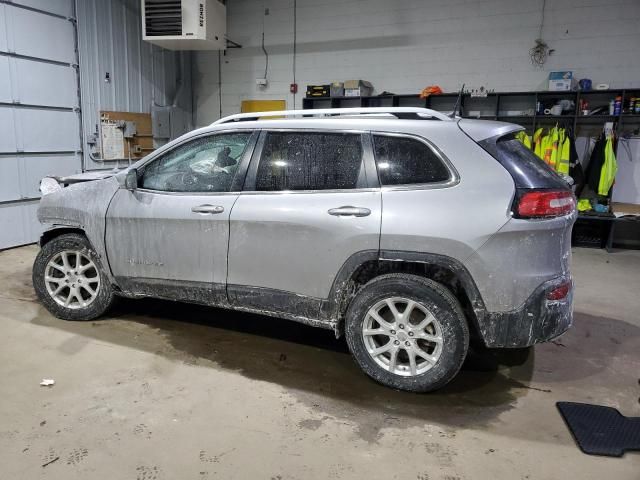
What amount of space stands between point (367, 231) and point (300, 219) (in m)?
0.44

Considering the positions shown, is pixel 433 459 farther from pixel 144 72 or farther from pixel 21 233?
pixel 144 72

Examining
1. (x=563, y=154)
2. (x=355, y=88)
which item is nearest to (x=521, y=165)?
(x=563, y=154)

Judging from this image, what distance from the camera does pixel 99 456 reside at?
2283 millimetres

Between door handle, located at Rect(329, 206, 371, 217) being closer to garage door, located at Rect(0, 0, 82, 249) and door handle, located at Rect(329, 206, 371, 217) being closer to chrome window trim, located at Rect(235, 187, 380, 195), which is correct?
chrome window trim, located at Rect(235, 187, 380, 195)

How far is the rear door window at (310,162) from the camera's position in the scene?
2955 millimetres

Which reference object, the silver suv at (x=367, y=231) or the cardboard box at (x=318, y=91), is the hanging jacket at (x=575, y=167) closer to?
the cardboard box at (x=318, y=91)

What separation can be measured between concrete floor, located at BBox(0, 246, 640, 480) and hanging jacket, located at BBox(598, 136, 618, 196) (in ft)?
12.1

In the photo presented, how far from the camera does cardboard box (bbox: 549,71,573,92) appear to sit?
23.9 feet

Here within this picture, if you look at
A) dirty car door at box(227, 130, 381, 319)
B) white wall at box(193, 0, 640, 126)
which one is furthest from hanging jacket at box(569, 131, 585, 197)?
dirty car door at box(227, 130, 381, 319)

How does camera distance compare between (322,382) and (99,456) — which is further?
(322,382)

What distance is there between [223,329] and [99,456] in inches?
63.8

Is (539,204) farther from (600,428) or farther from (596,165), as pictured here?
(596,165)

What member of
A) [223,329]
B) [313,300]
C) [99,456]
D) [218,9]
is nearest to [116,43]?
[218,9]

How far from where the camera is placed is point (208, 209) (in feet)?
10.6
